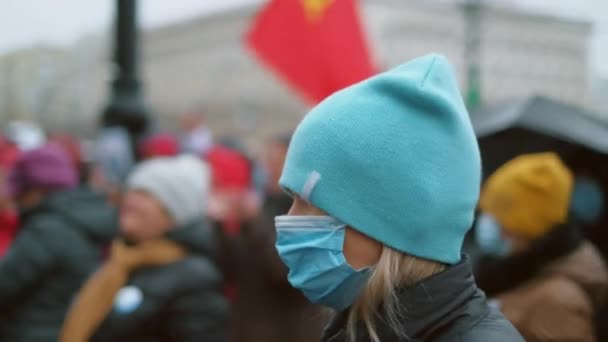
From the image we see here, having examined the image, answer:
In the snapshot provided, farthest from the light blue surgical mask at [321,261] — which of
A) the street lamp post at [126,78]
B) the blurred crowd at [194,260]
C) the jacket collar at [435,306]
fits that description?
the street lamp post at [126,78]

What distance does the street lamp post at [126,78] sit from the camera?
7461 mm

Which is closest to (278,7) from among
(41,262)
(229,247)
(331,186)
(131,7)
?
(229,247)

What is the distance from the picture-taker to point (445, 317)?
1.90 meters

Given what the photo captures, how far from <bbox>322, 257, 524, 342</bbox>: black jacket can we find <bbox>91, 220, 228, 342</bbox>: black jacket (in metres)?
1.80

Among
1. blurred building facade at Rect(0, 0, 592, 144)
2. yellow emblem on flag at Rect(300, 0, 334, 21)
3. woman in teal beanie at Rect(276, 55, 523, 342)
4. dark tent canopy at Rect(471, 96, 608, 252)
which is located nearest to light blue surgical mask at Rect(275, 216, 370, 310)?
woman in teal beanie at Rect(276, 55, 523, 342)

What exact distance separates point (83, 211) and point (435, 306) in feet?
10.2

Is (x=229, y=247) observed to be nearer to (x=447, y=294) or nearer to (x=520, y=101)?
(x=520, y=101)

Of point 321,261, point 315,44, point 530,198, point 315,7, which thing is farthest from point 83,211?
point 321,261

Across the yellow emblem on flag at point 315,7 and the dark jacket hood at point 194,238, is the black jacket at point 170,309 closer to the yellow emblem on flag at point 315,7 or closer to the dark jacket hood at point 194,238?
the dark jacket hood at point 194,238

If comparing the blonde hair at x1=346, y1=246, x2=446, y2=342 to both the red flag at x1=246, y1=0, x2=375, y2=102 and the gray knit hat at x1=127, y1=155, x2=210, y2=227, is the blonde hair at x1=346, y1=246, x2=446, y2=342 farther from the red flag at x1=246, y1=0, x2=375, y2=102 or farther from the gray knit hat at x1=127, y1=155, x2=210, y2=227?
the red flag at x1=246, y1=0, x2=375, y2=102

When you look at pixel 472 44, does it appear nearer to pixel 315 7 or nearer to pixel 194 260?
pixel 315 7

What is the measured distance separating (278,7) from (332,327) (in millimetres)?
3324

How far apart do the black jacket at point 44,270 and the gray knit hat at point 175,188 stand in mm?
602

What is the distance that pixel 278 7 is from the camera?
512 centimetres
